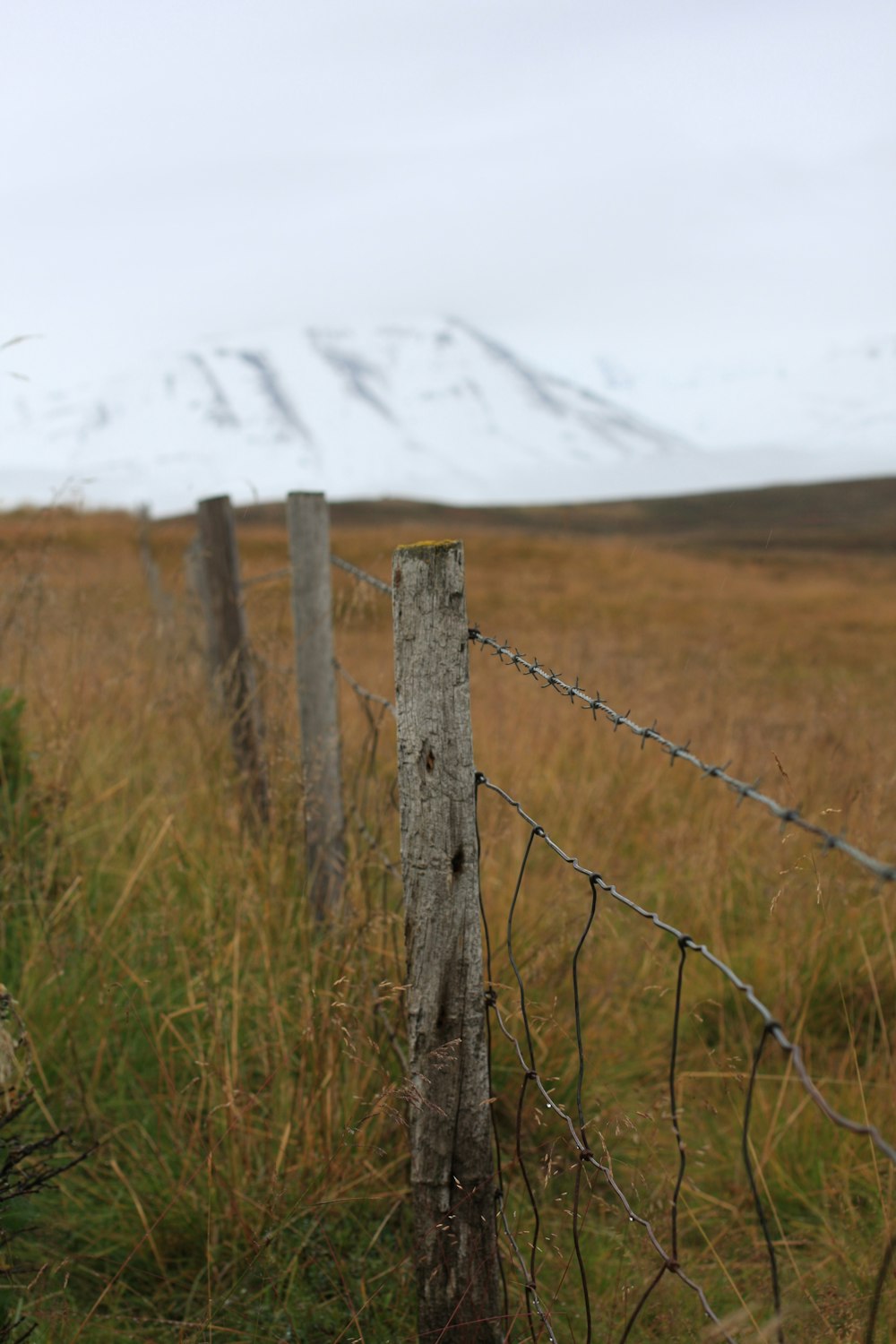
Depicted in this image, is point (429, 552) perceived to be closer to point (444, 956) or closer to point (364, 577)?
point (444, 956)

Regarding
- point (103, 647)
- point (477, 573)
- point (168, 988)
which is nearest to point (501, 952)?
point (168, 988)

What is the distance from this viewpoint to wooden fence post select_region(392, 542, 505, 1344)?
1489 mm

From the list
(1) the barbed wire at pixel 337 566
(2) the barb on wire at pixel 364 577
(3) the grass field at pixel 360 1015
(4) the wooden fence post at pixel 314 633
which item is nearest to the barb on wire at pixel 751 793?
(3) the grass field at pixel 360 1015

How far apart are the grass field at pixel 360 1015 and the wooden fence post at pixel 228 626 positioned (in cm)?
8

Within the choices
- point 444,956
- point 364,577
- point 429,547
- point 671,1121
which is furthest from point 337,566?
point 671,1121

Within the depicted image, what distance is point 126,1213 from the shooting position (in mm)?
2080

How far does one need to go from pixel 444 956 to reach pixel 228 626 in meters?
2.49

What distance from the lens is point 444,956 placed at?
153 centimetres

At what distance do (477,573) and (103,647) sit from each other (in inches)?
804

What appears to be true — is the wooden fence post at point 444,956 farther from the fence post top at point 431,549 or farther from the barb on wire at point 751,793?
the barb on wire at point 751,793

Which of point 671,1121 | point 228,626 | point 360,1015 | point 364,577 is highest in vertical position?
point 364,577

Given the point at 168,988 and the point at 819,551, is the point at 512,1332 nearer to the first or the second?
the point at 168,988

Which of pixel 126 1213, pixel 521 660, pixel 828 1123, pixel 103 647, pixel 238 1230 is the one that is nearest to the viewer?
pixel 521 660

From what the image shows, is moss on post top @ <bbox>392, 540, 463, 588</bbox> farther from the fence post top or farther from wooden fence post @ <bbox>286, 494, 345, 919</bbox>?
wooden fence post @ <bbox>286, 494, 345, 919</bbox>
